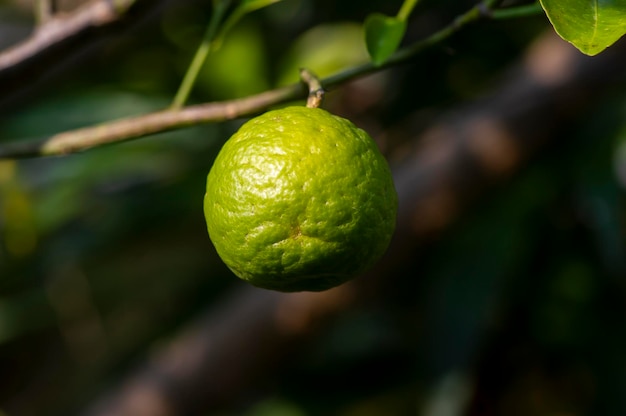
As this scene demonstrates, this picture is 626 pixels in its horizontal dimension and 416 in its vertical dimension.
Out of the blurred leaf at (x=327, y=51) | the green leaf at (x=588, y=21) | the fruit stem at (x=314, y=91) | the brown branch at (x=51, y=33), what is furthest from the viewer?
the blurred leaf at (x=327, y=51)

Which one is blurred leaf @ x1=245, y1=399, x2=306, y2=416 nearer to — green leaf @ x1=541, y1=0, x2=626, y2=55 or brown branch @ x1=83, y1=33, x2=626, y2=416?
brown branch @ x1=83, y1=33, x2=626, y2=416

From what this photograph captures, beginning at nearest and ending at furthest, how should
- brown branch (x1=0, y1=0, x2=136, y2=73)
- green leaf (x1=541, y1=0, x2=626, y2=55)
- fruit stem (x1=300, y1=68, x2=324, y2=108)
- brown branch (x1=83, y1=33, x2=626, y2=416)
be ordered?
green leaf (x1=541, y1=0, x2=626, y2=55)
fruit stem (x1=300, y1=68, x2=324, y2=108)
brown branch (x1=0, y1=0, x2=136, y2=73)
brown branch (x1=83, y1=33, x2=626, y2=416)

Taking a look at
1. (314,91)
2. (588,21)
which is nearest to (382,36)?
(314,91)

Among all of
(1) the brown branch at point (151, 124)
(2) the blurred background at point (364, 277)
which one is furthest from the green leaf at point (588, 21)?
(2) the blurred background at point (364, 277)

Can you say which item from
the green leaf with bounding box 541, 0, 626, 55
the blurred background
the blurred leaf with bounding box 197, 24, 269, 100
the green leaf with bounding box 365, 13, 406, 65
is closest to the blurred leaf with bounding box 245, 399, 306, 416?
the blurred background

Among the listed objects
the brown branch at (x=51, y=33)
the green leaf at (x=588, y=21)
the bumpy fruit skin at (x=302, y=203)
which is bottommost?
the bumpy fruit skin at (x=302, y=203)

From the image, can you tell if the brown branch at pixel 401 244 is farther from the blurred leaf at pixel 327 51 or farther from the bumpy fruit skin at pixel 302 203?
the bumpy fruit skin at pixel 302 203

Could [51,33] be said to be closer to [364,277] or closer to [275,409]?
[364,277]
